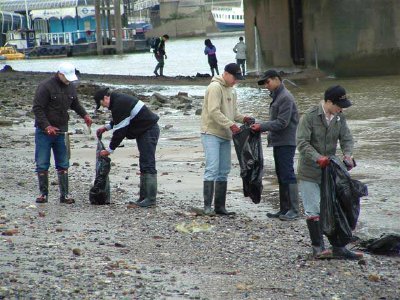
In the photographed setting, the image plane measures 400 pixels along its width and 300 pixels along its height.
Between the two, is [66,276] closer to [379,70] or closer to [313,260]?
[313,260]

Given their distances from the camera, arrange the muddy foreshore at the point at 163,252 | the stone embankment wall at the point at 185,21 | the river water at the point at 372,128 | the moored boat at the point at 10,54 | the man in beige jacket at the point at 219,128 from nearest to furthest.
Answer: the muddy foreshore at the point at 163,252, the man in beige jacket at the point at 219,128, the river water at the point at 372,128, the moored boat at the point at 10,54, the stone embankment wall at the point at 185,21

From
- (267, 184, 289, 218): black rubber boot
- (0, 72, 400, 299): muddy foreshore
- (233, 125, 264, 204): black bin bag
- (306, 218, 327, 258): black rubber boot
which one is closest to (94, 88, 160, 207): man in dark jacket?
(0, 72, 400, 299): muddy foreshore

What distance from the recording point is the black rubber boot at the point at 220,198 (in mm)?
11086

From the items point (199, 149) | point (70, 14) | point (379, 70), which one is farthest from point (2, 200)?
point (70, 14)

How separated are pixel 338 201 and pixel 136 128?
3421mm

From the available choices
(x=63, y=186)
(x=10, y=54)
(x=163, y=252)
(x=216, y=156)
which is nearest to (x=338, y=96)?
(x=163, y=252)

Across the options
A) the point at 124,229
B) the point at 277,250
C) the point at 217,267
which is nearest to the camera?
the point at 217,267

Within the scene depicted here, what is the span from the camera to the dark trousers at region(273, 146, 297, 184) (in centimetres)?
1094

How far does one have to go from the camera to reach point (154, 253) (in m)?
8.93

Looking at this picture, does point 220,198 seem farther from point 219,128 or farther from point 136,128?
point 136,128

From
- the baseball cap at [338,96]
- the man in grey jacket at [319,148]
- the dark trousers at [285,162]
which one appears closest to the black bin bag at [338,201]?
the man in grey jacket at [319,148]

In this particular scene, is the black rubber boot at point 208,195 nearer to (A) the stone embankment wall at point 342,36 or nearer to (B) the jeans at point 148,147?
(B) the jeans at point 148,147

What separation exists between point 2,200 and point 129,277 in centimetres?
419

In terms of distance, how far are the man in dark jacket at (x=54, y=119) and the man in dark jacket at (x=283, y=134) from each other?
2156 mm
